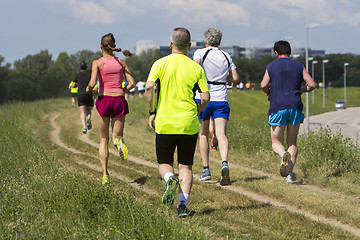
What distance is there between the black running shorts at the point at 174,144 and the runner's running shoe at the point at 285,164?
229 centimetres

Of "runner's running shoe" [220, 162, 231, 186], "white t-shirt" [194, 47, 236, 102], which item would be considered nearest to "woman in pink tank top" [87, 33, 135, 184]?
"white t-shirt" [194, 47, 236, 102]

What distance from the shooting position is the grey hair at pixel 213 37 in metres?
7.56

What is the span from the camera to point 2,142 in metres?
10.7

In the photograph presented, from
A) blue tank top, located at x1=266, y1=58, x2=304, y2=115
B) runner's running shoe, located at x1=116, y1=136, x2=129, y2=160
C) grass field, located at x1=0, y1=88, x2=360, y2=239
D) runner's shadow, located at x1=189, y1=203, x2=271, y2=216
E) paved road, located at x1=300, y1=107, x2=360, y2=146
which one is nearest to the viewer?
grass field, located at x1=0, y1=88, x2=360, y2=239

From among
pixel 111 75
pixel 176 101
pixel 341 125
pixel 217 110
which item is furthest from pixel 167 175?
pixel 341 125

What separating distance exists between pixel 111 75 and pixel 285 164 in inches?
110

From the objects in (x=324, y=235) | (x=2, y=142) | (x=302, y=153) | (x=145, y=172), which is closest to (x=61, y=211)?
(x=324, y=235)

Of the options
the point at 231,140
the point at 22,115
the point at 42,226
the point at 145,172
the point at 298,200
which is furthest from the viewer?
the point at 22,115

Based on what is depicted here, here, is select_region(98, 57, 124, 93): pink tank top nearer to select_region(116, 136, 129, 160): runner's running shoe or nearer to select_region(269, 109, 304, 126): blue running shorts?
select_region(116, 136, 129, 160): runner's running shoe

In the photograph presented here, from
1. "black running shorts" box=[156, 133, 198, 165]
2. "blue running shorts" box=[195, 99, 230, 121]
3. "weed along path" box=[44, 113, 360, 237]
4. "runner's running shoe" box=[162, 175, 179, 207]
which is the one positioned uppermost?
"blue running shorts" box=[195, 99, 230, 121]

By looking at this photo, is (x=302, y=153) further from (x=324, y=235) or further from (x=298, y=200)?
(x=324, y=235)

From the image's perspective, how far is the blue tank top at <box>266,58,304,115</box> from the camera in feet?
24.8

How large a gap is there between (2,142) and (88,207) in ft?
20.5

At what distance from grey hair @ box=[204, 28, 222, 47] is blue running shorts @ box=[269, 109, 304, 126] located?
4.48 feet
